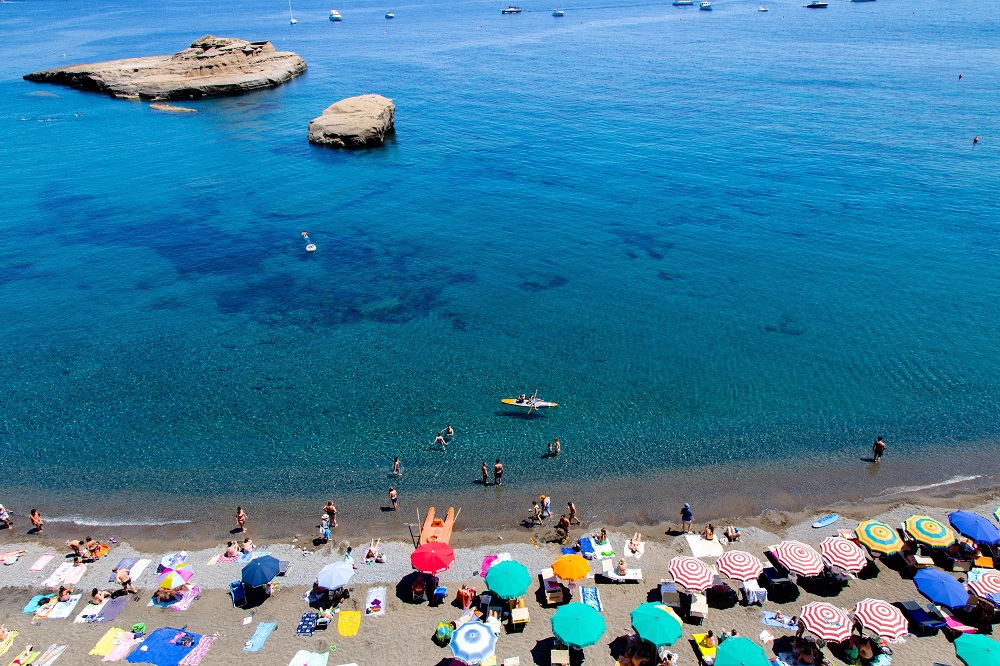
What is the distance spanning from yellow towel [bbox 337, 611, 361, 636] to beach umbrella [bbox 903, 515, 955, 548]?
24.8m

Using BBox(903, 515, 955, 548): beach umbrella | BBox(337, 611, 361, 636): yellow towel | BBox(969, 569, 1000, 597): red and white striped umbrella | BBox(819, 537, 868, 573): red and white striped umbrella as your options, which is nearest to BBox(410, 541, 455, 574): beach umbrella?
BBox(337, 611, 361, 636): yellow towel

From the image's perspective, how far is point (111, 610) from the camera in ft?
86.5

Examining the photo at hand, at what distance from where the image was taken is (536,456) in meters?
36.3

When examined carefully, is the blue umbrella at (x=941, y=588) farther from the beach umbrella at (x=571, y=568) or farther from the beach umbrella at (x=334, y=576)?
the beach umbrella at (x=334, y=576)

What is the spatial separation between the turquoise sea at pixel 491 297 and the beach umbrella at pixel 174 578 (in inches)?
255

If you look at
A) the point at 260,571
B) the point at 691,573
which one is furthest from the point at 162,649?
the point at 691,573

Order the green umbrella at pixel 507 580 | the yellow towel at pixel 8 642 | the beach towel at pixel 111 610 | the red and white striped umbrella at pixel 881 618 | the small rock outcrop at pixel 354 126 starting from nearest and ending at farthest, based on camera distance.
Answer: the red and white striped umbrella at pixel 881 618 → the yellow towel at pixel 8 642 → the green umbrella at pixel 507 580 → the beach towel at pixel 111 610 → the small rock outcrop at pixel 354 126

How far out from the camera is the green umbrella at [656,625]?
22609 millimetres

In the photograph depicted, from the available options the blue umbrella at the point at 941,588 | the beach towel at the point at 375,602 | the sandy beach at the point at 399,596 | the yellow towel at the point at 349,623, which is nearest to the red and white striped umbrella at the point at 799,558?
the sandy beach at the point at 399,596

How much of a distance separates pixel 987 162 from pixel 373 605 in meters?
89.7

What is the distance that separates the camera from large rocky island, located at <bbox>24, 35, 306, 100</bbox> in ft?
390

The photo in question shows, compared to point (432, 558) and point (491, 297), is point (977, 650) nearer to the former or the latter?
point (432, 558)

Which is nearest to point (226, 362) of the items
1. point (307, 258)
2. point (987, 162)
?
point (307, 258)

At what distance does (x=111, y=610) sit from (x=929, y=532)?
36014 millimetres
